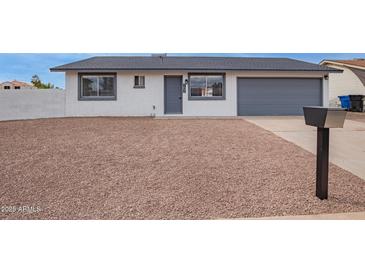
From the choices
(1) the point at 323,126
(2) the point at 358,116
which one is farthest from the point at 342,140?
(1) the point at 323,126

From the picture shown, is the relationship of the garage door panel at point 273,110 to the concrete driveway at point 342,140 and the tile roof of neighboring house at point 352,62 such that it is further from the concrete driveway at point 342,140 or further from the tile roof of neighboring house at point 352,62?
the tile roof of neighboring house at point 352,62

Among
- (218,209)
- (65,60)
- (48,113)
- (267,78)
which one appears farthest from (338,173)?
(48,113)

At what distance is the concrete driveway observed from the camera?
12.4 feet

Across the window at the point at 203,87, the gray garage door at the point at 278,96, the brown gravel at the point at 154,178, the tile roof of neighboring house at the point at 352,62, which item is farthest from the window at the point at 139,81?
the tile roof of neighboring house at the point at 352,62

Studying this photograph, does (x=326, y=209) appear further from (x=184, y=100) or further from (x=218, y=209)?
(x=184, y=100)

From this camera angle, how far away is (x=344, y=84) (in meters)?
4.35

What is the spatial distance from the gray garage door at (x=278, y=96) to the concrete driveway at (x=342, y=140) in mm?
283

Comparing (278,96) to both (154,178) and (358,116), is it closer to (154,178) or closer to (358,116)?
(358,116)

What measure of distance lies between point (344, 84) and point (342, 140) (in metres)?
0.88

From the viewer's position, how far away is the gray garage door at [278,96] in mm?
5223

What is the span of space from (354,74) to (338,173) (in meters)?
1.40

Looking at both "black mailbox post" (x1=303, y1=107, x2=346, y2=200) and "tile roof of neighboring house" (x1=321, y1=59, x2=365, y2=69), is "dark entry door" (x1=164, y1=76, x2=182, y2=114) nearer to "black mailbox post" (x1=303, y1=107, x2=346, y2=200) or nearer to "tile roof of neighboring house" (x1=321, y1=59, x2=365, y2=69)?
"tile roof of neighboring house" (x1=321, y1=59, x2=365, y2=69)

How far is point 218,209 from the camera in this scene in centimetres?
308
